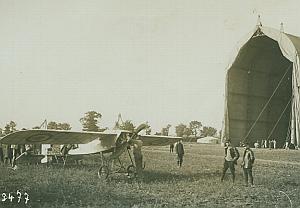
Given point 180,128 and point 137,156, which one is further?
point 180,128

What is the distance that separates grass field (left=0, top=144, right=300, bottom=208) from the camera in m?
4.38

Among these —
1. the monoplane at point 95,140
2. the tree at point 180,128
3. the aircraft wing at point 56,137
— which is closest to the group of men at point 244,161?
the tree at point 180,128

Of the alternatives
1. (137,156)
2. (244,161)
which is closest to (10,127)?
(137,156)

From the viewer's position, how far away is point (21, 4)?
4930 mm

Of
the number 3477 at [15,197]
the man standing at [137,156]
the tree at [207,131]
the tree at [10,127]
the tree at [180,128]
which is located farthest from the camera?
the tree at [207,131]

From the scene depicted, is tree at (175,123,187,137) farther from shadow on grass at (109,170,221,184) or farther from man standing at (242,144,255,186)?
man standing at (242,144,255,186)

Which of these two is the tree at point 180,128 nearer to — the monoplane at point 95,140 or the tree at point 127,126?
the monoplane at point 95,140

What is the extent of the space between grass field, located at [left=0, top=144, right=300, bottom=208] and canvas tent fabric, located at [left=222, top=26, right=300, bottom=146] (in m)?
5.95

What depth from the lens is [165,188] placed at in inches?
203

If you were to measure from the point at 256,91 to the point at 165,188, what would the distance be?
389 inches

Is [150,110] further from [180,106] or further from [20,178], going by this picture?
[20,178]

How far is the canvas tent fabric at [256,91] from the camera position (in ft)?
41.8

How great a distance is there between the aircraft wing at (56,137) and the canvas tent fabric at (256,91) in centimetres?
634

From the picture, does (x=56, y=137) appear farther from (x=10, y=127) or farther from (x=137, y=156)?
(x=137, y=156)
